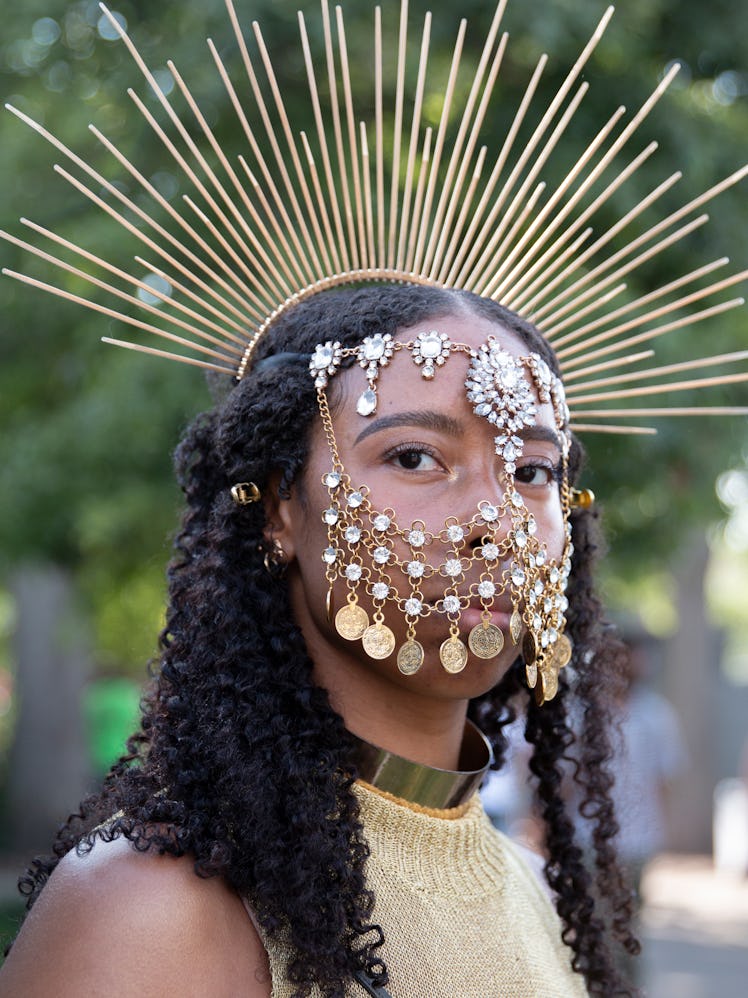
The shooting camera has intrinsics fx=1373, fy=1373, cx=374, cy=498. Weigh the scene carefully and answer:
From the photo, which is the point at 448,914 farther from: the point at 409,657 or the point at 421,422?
the point at 421,422

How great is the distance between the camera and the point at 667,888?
11977mm

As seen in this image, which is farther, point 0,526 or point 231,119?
point 0,526

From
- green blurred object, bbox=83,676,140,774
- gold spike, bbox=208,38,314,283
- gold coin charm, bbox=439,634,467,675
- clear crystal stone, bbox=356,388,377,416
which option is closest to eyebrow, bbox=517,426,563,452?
clear crystal stone, bbox=356,388,377,416

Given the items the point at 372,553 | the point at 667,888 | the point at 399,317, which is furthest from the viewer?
the point at 667,888

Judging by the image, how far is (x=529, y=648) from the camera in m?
2.33

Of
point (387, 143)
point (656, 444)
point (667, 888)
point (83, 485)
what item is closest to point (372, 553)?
point (387, 143)

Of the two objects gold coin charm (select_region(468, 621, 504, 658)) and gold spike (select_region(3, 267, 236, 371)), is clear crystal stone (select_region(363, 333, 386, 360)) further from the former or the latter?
gold coin charm (select_region(468, 621, 504, 658))

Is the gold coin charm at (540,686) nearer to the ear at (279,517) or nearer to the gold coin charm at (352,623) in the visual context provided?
the gold coin charm at (352,623)

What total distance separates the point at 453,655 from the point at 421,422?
393mm

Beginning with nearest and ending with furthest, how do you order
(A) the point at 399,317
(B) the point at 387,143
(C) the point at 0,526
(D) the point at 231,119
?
(A) the point at 399,317 < (B) the point at 387,143 < (D) the point at 231,119 < (C) the point at 0,526

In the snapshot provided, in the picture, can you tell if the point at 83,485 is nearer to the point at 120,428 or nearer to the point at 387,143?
the point at 120,428

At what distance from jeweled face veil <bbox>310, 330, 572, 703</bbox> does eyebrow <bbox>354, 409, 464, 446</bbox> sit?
0.03m

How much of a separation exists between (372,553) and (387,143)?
115 inches

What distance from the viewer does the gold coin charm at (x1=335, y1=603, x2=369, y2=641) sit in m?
2.25
